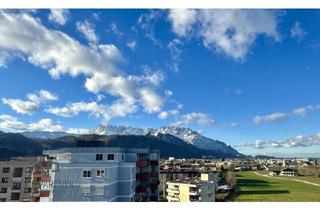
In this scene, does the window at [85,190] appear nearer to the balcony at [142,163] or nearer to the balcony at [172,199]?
the balcony at [142,163]

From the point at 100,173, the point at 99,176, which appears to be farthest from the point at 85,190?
the point at 100,173

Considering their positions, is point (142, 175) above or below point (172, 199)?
above

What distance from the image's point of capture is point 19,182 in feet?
79.1

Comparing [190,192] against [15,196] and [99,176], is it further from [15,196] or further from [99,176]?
[99,176]

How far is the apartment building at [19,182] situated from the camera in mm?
23891

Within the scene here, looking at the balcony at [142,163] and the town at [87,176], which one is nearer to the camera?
the town at [87,176]

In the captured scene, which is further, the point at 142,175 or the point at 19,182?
the point at 19,182

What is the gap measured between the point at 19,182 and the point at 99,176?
438 inches

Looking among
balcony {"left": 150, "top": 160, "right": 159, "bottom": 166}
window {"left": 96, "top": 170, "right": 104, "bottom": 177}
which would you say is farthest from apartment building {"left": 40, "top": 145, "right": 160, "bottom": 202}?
balcony {"left": 150, "top": 160, "right": 159, "bottom": 166}

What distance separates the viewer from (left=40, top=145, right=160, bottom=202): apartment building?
14867 mm

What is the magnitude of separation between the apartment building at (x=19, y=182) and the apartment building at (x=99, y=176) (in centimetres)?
423

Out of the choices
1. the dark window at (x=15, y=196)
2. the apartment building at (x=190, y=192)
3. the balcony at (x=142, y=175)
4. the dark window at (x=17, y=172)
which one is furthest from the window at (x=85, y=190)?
the apartment building at (x=190, y=192)
